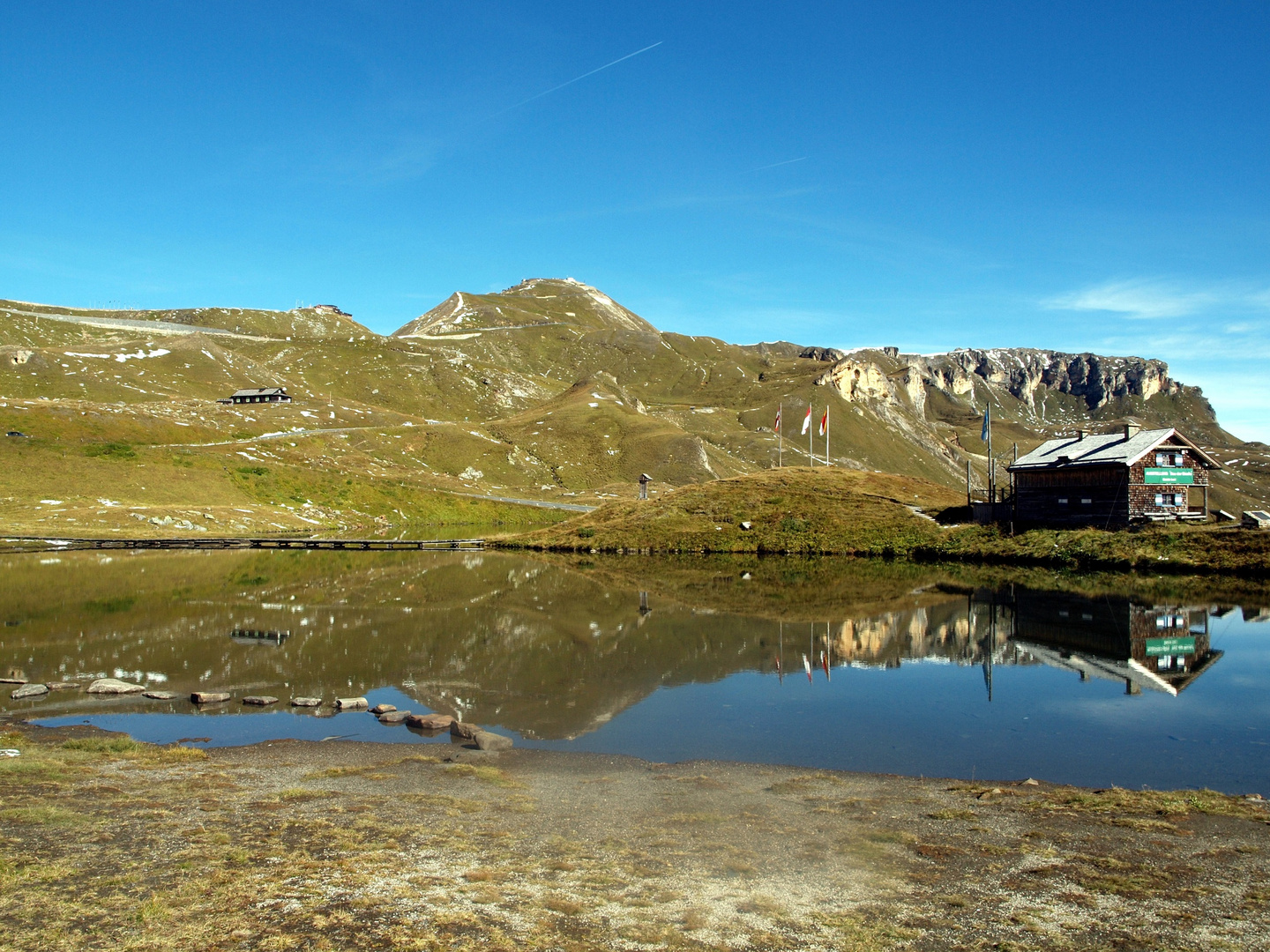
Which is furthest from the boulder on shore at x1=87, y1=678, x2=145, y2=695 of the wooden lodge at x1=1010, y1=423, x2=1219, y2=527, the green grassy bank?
the wooden lodge at x1=1010, y1=423, x2=1219, y2=527

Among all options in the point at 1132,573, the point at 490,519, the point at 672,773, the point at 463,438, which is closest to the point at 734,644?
the point at 672,773

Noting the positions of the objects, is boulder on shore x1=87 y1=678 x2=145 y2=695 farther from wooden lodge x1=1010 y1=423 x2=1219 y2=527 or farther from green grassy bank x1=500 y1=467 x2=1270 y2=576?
wooden lodge x1=1010 y1=423 x2=1219 y2=527

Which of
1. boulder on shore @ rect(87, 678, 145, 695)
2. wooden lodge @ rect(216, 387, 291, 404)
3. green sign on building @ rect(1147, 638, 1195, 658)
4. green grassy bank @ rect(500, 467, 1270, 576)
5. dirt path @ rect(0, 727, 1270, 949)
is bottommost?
boulder on shore @ rect(87, 678, 145, 695)

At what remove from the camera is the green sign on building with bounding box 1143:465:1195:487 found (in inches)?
2660

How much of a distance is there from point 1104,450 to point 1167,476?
196 inches

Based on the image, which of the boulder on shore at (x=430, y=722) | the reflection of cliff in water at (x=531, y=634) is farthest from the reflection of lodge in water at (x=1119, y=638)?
the boulder on shore at (x=430, y=722)

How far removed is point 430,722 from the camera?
2219 cm

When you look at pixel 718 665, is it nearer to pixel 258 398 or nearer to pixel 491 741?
pixel 491 741

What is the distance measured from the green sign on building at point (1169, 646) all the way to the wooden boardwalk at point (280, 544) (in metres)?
61.7

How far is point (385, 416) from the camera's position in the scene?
17375cm

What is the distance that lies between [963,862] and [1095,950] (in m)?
2.97

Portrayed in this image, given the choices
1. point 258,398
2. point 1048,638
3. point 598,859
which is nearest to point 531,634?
point 1048,638

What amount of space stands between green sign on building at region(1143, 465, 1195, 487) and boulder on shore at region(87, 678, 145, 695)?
70.7 m

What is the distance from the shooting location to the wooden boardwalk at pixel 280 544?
255 feet
